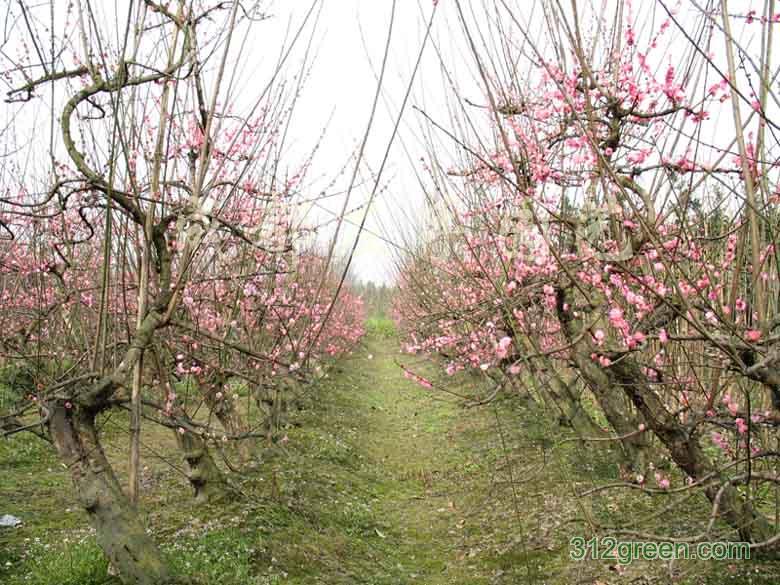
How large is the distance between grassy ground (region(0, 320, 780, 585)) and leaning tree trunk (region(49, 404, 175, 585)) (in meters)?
0.40

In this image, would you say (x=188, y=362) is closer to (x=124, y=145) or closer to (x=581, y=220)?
(x=124, y=145)

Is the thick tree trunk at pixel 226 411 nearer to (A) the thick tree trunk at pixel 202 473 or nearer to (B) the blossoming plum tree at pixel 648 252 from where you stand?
(A) the thick tree trunk at pixel 202 473

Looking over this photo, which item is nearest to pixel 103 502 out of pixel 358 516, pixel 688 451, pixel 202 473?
pixel 202 473

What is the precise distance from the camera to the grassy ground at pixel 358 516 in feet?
13.9

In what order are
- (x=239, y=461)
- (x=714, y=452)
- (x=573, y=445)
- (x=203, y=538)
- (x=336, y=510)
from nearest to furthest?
(x=203, y=538) < (x=336, y=510) < (x=714, y=452) < (x=239, y=461) < (x=573, y=445)

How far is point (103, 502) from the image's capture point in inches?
140

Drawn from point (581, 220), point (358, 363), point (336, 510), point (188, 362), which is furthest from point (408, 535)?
point (358, 363)

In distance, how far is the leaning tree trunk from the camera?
140 inches

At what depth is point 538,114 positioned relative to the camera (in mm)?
4945

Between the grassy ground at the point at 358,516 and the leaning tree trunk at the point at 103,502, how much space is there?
0.40 meters

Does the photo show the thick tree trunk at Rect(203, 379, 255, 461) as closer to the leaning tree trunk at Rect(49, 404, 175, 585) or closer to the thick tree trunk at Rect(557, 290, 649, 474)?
the leaning tree trunk at Rect(49, 404, 175, 585)

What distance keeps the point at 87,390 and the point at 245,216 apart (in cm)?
262

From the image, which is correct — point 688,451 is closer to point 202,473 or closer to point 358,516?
point 358,516

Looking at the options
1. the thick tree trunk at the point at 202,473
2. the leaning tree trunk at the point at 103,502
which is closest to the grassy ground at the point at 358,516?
the thick tree trunk at the point at 202,473
